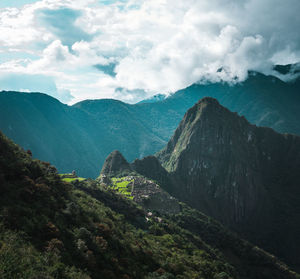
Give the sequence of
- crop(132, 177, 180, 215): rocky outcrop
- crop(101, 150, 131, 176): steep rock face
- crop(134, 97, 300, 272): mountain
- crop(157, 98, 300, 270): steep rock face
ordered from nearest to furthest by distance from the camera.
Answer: crop(132, 177, 180, 215): rocky outcrop
crop(101, 150, 131, 176): steep rock face
crop(134, 97, 300, 272): mountain
crop(157, 98, 300, 270): steep rock face

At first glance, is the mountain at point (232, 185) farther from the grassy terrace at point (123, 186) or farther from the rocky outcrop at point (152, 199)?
the rocky outcrop at point (152, 199)

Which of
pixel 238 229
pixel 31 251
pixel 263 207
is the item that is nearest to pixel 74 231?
pixel 31 251

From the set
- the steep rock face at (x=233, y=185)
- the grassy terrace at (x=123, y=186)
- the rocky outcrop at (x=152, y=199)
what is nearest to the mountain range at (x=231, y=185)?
the steep rock face at (x=233, y=185)

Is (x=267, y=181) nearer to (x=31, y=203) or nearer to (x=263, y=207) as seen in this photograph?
(x=263, y=207)

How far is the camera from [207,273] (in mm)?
48406

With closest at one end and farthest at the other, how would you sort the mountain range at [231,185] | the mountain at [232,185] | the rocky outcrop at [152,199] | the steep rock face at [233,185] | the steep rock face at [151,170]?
the rocky outcrop at [152,199] → the steep rock face at [151,170] → the mountain range at [231,185] → the mountain at [232,185] → the steep rock face at [233,185]

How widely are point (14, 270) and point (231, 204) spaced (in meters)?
179

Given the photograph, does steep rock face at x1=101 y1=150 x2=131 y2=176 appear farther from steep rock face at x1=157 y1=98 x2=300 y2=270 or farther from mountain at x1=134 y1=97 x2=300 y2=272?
steep rock face at x1=157 y1=98 x2=300 y2=270

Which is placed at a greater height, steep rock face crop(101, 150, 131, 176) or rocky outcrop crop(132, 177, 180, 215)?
steep rock face crop(101, 150, 131, 176)

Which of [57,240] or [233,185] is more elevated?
[57,240]

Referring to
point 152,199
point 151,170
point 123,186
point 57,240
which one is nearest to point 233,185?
point 151,170

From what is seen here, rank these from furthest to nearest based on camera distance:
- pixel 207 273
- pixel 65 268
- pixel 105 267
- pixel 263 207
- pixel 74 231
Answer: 1. pixel 263 207
2. pixel 207 273
3. pixel 74 231
4. pixel 105 267
5. pixel 65 268

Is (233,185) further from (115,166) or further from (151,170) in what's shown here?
(115,166)

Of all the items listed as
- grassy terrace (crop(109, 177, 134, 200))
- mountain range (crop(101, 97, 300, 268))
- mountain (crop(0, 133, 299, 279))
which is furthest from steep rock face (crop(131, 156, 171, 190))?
mountain (crop(0, 133, 299, 279))
